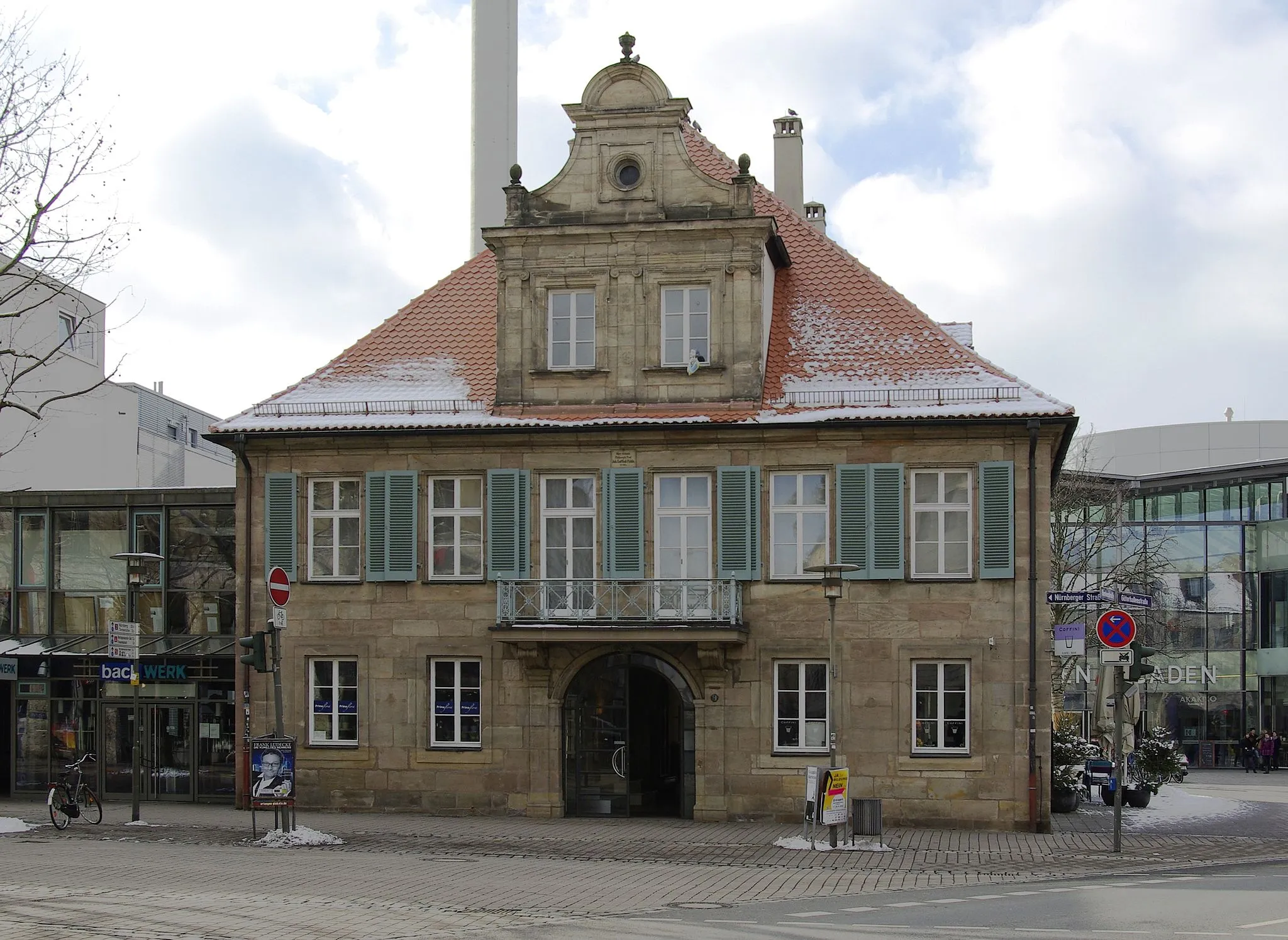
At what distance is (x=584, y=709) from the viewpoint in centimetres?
2778

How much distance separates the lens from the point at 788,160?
40.9 meters

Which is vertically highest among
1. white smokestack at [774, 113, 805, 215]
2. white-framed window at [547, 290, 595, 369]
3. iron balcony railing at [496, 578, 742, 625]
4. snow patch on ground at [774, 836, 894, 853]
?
white smokestack at [774, 113, 805, 215]

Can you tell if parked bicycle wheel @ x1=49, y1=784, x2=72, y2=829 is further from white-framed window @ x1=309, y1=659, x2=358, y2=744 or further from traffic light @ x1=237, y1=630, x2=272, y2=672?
traffic light @ x1=237, y1=630, x2=272, y2=672

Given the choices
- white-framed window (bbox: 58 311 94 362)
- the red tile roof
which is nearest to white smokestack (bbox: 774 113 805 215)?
the red tile roof

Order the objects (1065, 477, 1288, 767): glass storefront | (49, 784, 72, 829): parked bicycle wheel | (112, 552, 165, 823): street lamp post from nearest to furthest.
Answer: (49, 784, 72, 829): parked bicycle wheel
(112, 552, 165, 823): street lamp post
(1065, 477, 1288, 767): glass storefront

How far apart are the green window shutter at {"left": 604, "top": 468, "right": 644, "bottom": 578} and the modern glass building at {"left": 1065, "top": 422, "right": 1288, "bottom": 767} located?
34.2 meters

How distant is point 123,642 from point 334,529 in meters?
4.34

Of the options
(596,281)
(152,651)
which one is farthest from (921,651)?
(152,651)

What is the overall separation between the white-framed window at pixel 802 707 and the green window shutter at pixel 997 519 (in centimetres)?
310

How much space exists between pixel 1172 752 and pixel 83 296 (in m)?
32.9

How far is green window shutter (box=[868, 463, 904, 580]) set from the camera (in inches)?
1043

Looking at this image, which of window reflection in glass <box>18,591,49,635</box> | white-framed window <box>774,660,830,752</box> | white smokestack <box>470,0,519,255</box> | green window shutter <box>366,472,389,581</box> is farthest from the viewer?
white smokestack <box>470,0,519,255</box>

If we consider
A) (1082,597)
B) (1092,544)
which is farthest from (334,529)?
(1092,544)

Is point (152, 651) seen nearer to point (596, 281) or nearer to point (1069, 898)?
point (596, 281)
